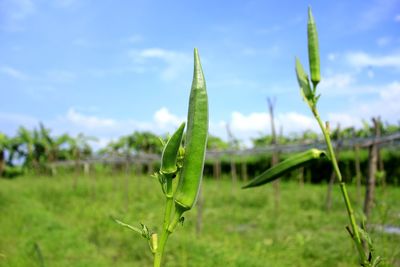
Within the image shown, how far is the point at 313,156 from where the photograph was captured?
89 cm

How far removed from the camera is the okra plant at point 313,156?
2.95 ft

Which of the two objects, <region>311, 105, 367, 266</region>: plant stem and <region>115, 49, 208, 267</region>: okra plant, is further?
<region>311, 105, 367, 266</region>: plant stem

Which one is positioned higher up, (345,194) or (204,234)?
(345,194)

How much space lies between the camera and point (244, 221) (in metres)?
8.16

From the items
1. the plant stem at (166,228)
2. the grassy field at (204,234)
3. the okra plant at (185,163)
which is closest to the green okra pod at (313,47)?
the okra plant at (185,163)

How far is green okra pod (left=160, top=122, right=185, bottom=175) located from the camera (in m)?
0.80

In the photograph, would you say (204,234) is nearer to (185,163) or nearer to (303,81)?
(303,81)

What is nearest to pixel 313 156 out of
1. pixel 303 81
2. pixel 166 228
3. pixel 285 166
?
pixel 285 166

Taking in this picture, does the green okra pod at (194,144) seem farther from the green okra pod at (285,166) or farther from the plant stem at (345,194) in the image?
the plant stem at (345,194)

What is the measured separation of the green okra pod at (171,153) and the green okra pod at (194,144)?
0.07 feet

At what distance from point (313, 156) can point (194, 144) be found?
25 centimetres

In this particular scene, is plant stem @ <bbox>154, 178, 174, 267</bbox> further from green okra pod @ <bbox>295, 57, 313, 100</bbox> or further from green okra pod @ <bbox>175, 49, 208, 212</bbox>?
green okra pod @ <bbox>295, 57, 313, 100</bbox>

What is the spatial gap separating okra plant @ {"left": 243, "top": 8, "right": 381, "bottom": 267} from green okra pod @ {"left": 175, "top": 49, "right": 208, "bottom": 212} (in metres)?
0.13

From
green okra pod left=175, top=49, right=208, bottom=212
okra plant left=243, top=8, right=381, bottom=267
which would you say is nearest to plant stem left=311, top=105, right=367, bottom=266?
okra plant left=243, top=8, right=381, bottom=267
